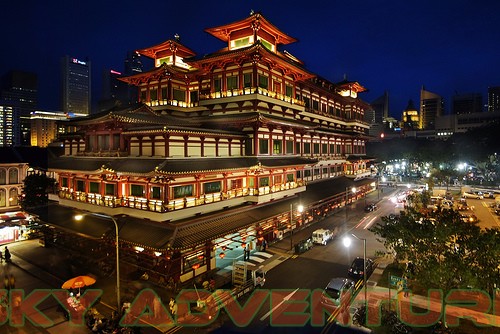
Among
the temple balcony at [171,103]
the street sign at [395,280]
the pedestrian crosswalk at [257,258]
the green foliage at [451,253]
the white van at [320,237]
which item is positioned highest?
the temple balcony at [171,103]

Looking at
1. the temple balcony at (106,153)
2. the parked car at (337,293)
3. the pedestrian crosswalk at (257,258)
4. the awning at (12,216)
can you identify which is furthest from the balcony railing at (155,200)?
the awning at (12,216)

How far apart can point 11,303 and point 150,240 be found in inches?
448

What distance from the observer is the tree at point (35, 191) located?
141 feet

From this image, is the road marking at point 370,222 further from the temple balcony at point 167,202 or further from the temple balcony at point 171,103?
the temple balcony at point 171,103

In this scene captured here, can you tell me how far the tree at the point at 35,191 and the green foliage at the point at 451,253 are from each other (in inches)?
1819

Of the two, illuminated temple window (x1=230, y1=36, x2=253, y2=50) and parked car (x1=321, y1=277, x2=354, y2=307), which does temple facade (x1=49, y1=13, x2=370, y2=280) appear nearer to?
illuminated temple window (x1=230, y1=36, x2=253, y2=50)

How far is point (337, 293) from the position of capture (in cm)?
2328

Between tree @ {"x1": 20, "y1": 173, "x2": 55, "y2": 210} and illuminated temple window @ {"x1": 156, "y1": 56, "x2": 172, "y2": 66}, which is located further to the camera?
illuminated temple window @ {"x1": 156, "y1": 56, "x2": 172, "y2": 66}

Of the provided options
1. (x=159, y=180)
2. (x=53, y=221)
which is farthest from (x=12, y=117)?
(x=159, y=180)

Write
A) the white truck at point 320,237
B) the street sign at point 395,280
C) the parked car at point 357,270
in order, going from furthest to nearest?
the white truck at point 320,237
the parked car at point 357,270
the street sign at point 395,280

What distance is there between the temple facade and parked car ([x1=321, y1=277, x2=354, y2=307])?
29.5ft

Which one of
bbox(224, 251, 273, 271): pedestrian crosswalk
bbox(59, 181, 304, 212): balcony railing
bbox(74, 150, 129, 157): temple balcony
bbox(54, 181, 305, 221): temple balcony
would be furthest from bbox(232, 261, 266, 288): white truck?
bbox(74, 150, 129, 157): temple balcony

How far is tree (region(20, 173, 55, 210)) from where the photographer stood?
42938 mm

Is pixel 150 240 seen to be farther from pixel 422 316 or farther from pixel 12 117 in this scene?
pixel 12 117
